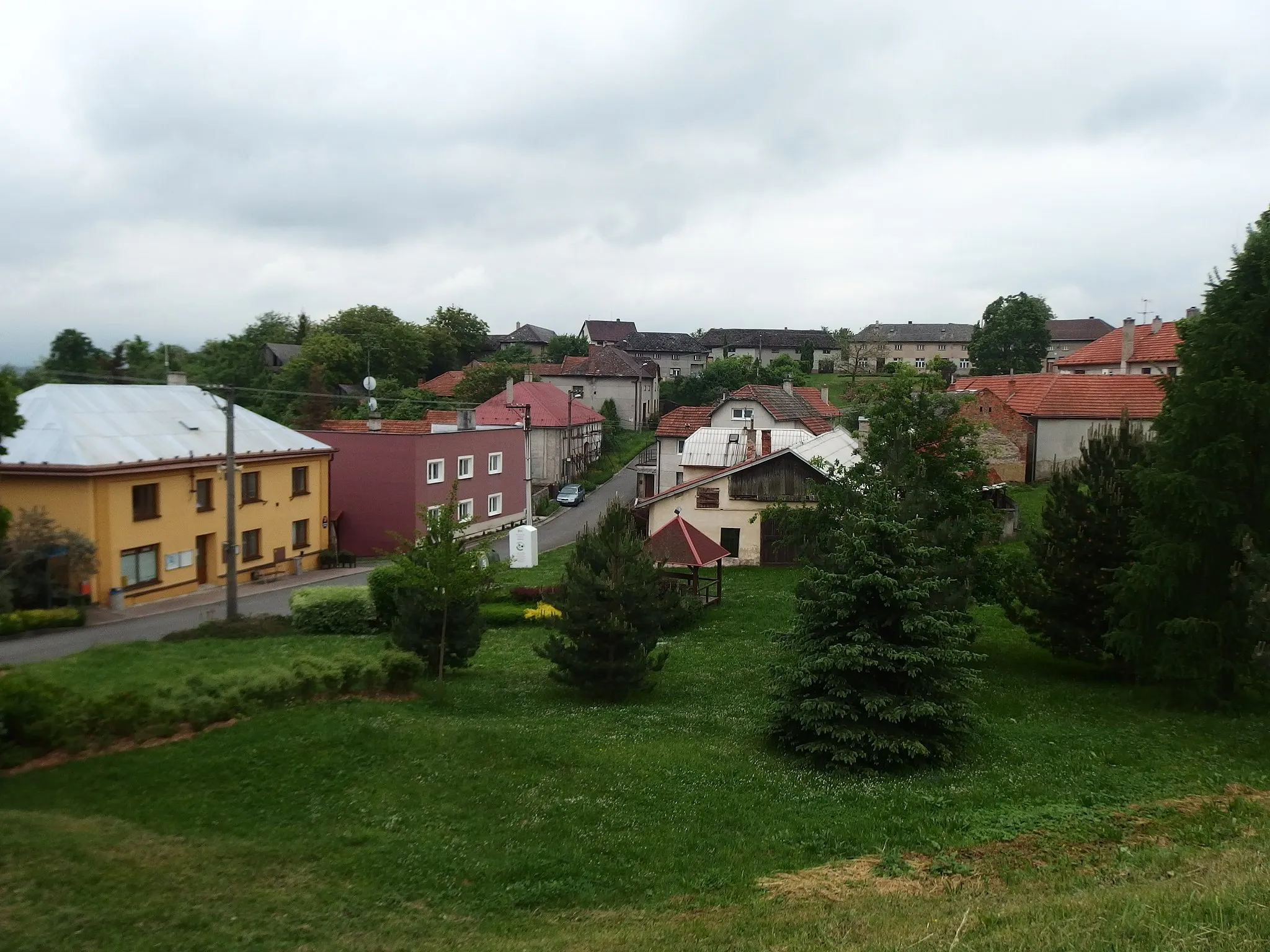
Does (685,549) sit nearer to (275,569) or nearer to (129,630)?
(129,630)

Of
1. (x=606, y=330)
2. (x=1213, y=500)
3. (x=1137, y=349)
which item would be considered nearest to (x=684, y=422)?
(x=1137, y=349)

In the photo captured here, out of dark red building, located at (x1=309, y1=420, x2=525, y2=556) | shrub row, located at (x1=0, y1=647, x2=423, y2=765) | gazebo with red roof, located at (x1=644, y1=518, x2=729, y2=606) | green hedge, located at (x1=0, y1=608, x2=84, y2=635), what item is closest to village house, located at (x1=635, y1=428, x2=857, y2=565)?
gazebo with red roof, located at (x1=644, y1=518, x2=729, y2=606)

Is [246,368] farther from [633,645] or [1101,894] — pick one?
[1101,894]

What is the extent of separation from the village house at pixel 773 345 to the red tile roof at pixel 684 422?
182 ft

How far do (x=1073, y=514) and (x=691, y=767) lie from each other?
11.4 meters

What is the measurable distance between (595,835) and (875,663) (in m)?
5.17

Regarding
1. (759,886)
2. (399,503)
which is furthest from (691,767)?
(399,503)

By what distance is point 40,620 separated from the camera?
26.4 meters

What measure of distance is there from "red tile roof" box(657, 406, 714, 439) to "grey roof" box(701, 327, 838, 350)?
60233mm

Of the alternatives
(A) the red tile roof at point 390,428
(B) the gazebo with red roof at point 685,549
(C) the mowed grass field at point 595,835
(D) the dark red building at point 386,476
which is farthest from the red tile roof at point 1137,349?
(C) the mowed grass field at point 595,835

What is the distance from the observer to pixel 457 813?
35.8 feet

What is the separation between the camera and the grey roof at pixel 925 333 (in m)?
122

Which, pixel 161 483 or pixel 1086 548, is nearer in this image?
pixel 1086 548

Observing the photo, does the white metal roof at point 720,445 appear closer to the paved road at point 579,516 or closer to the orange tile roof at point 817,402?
the paved road at point 579,516
